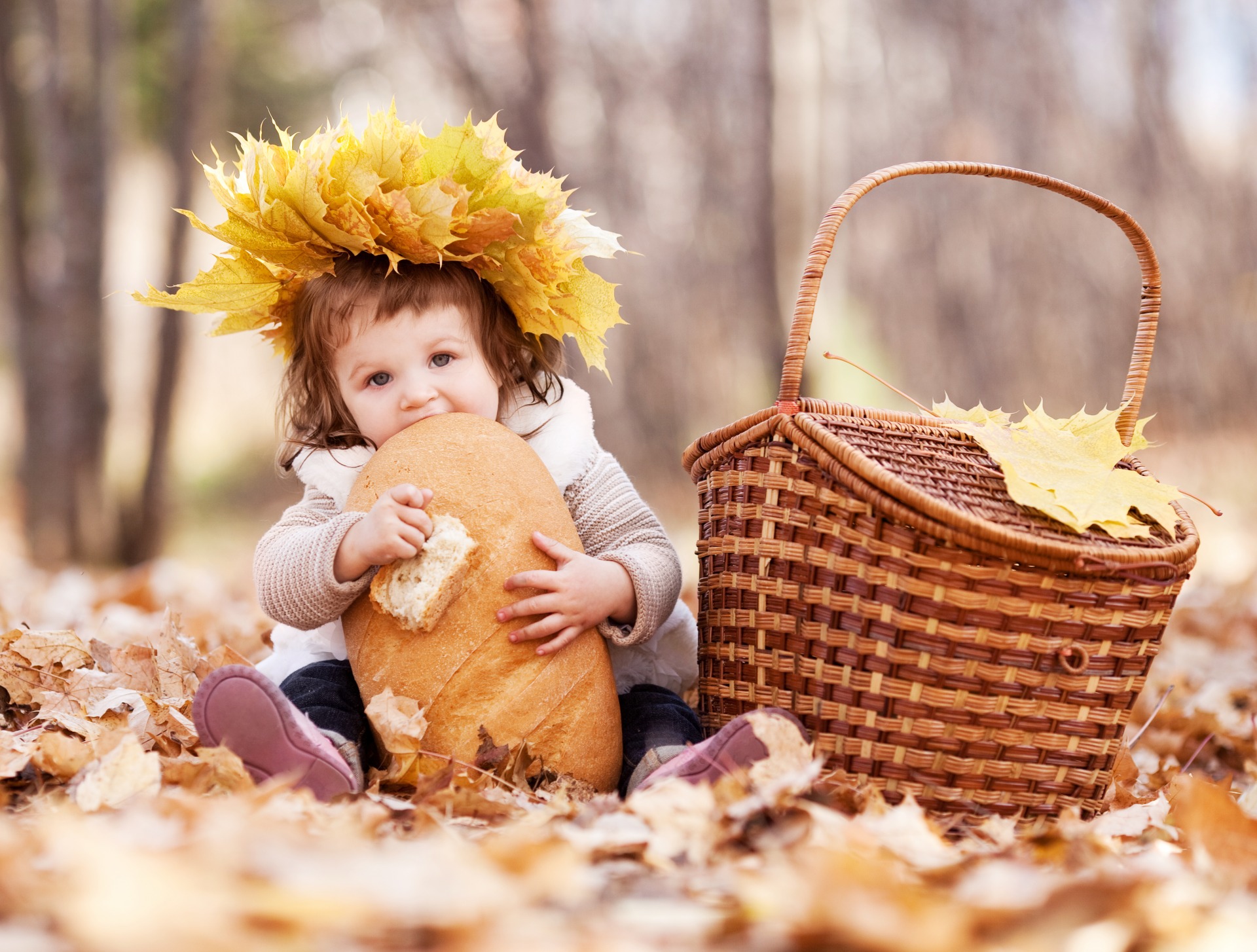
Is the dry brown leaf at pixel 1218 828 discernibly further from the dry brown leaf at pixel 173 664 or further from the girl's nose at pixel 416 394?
the dry brown leaf at pixel 173 664

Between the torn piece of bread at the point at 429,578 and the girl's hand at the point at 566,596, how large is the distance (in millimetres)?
99

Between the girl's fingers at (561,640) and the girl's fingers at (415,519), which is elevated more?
the girl's fingers at (415,519)

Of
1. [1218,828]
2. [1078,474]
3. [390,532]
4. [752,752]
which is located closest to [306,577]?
[390,532]

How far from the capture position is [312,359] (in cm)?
230

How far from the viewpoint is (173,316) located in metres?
6.34

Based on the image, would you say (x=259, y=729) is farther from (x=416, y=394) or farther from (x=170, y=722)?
(x=416, y=394)

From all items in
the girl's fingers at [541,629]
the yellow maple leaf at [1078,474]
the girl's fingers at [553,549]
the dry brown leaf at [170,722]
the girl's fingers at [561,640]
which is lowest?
the dry brown leaf at [170,722]

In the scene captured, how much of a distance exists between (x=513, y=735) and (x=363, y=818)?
37cm

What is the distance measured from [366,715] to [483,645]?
10.9 inches

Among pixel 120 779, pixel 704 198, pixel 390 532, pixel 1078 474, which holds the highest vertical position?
pixel 704 198

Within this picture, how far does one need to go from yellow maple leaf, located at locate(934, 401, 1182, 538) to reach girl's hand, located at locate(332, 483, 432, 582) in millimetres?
998

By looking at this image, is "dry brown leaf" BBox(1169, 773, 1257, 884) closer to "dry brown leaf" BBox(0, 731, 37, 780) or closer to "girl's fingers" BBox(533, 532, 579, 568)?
"girl's fingers" BBox(533, 532, 579, 568)

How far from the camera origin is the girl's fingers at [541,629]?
1.95 metres

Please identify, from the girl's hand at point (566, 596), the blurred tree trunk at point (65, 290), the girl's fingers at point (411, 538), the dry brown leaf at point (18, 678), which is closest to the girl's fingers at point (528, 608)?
the girl's hand at point (566, 596)
